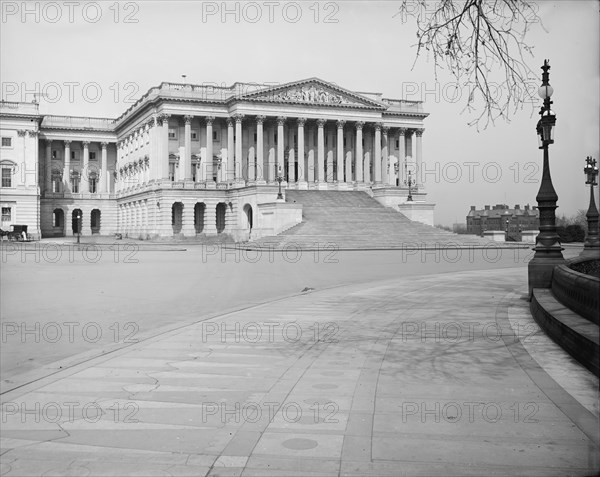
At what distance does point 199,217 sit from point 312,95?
21931mm

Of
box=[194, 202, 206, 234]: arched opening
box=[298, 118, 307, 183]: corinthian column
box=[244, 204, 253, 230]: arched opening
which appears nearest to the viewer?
box=[244, 204, 253, 230]: arched opening

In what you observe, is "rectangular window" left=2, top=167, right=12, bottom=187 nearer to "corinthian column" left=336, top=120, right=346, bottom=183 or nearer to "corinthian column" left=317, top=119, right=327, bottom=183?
"corinthian column" left=317, top=119, right=327, bottom=183

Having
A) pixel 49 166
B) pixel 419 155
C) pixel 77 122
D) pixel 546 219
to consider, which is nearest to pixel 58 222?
pixel 49 166

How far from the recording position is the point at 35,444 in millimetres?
6586

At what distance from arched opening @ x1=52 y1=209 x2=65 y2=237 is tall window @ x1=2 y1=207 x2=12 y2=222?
13.8 meters

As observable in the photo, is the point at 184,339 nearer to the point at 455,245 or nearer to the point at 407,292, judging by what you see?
the point at 407,292

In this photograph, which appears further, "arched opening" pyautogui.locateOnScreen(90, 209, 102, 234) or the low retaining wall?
"arched opening" pyautogui.locateOnScreen(90, 209, 102, 234)

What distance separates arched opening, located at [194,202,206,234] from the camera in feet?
282

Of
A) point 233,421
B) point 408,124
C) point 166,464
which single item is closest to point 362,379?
point 233,421

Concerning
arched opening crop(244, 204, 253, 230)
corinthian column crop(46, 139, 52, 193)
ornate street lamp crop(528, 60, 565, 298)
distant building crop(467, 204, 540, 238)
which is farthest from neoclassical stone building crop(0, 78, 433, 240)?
distant building crop(467, 204, 540, 238)

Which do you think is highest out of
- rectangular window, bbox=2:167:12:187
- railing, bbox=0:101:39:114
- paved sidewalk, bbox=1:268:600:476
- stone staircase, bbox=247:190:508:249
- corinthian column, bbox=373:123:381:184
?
railing, bbox=0:101:39:114

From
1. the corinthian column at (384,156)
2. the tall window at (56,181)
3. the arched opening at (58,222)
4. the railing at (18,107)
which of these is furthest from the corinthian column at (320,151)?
the tall window at (56,181)

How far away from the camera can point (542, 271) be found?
18125 mm

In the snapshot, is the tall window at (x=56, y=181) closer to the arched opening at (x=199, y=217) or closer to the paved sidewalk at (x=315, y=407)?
the arched opening at (x=199, y=217)
